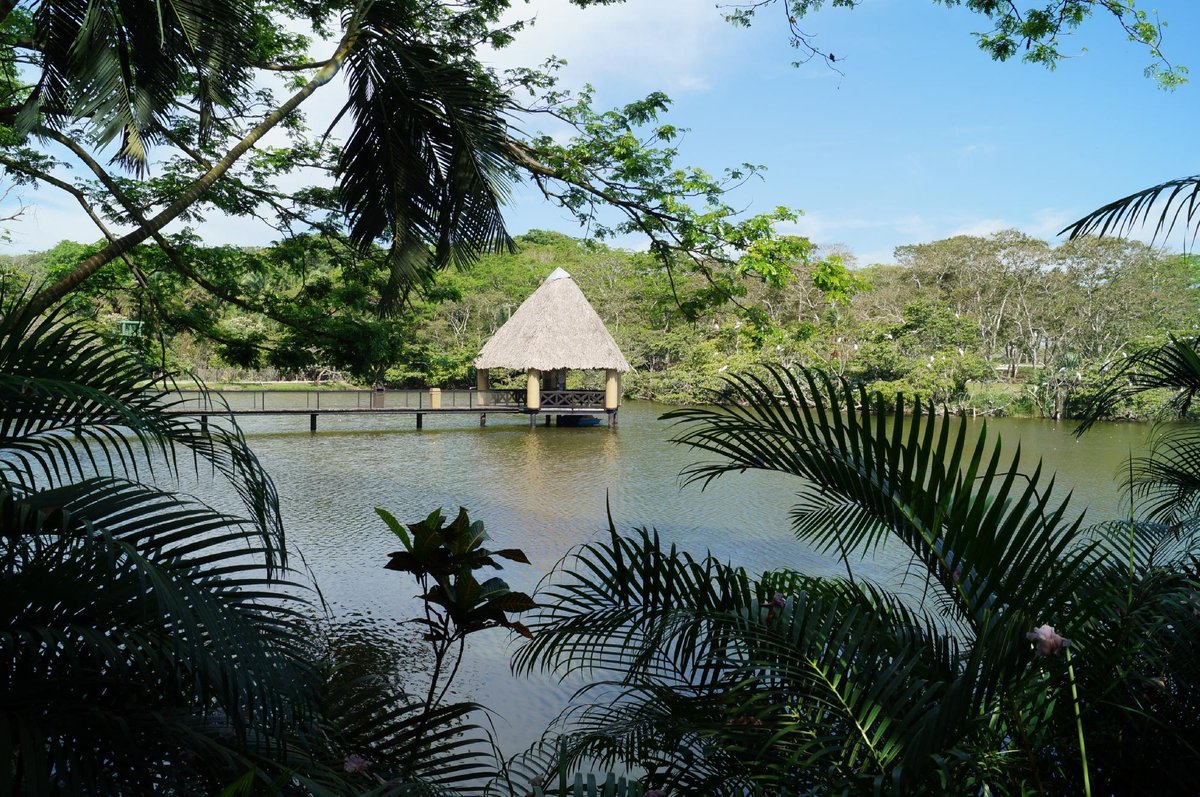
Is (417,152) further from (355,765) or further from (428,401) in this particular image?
(428,401)

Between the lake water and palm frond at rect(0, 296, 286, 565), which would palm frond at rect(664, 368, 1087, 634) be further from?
palm frond at rect(0, 296, 286, 565)

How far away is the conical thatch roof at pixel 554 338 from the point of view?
16812 mm

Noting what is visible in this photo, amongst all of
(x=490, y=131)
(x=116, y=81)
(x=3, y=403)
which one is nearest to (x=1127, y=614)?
(x=3, y=403)

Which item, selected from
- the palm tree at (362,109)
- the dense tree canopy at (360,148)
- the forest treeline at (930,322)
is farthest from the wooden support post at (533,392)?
the palm tree at (362,109)

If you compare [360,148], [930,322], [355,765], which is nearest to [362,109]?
[360,148]

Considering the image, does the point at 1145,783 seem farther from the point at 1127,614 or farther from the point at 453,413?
the point at 453,413

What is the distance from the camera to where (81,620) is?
4.03ft

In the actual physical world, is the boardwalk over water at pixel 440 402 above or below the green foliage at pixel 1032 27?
below

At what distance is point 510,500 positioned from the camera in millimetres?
8883

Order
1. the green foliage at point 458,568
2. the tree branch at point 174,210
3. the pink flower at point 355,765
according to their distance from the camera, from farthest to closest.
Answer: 1. the tree branch at point 174,210
2. the green foliage at point 458,568
3. the pink flower at point 355,765

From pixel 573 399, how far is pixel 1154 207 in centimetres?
1521

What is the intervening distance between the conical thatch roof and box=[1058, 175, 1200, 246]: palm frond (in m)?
14.7

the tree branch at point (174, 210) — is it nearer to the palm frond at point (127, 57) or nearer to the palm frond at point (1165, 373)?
the palm frond at point (127, 57)

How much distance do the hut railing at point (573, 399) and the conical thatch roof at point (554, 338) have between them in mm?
520
